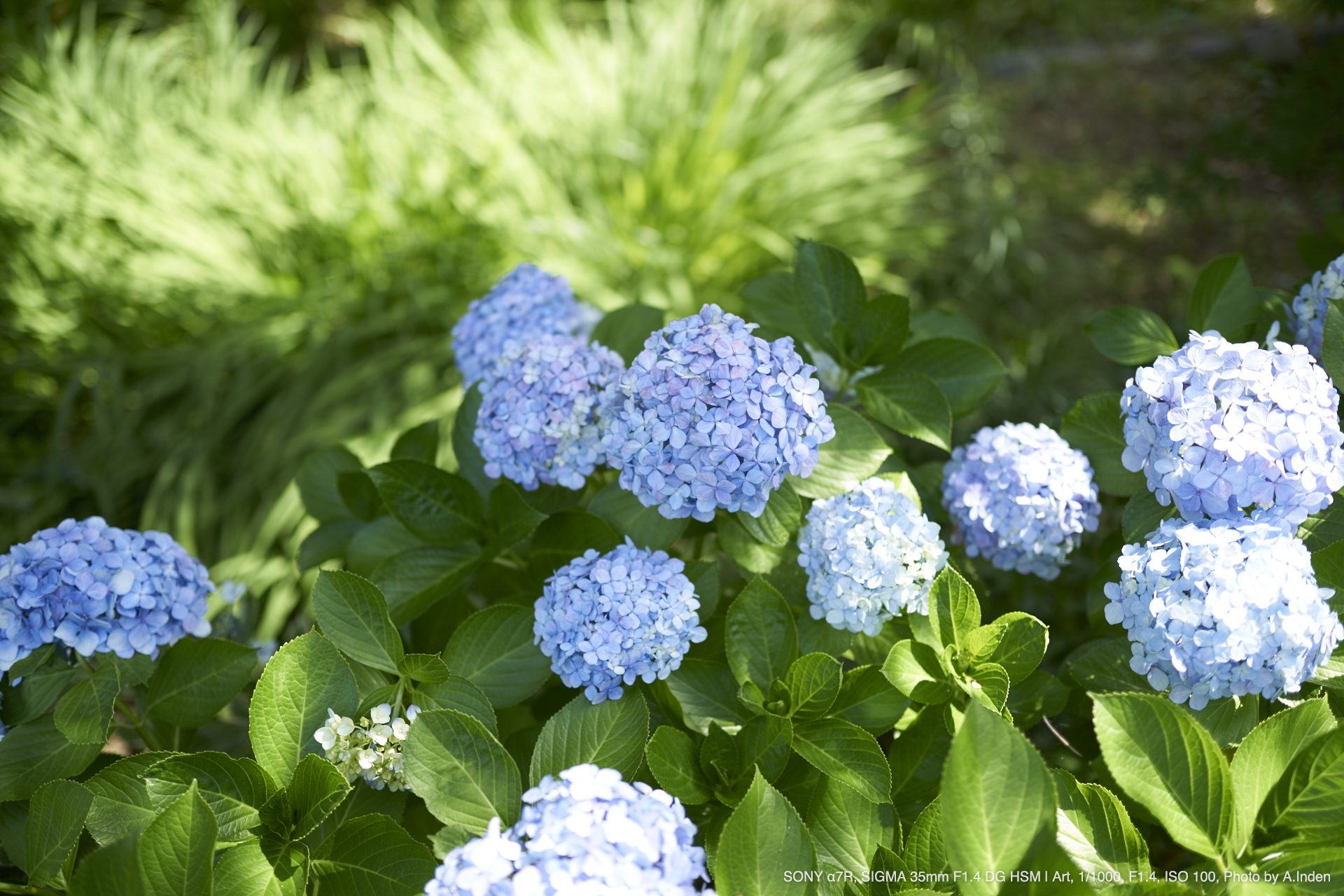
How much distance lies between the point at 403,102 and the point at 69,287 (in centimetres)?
134

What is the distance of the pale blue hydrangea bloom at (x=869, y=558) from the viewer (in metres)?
0.86

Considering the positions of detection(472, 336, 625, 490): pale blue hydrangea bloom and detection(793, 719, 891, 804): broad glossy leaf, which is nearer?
detection(793, 719, 891, 804): broad glossy leaf

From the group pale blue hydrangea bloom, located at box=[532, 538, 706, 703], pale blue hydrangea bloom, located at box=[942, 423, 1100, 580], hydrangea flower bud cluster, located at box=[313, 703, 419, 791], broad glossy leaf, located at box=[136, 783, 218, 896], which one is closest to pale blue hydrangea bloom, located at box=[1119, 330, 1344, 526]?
pale blue hydrangea bloom, located at box=[942, 423, 1100, 580]

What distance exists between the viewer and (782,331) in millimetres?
1141

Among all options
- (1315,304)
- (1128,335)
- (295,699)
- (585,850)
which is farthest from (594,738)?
(1315,304)

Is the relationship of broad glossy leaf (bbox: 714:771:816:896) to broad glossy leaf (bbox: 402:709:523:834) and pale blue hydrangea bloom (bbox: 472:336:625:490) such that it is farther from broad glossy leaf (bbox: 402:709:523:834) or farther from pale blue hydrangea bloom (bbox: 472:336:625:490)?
pale blue hydrangea bloom (bbox: 472:336:625:490)

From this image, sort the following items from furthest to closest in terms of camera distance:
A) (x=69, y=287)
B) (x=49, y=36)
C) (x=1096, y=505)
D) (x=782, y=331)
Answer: (x=49, y=36) < (x=69, y=287) < (x=782, y=331) < (x=1096, y=505)

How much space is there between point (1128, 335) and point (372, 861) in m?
1.03

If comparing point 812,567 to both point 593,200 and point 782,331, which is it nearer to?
point 782,331

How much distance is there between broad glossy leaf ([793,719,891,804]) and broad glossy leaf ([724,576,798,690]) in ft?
0.26

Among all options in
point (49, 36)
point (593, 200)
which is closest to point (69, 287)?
point (49, 36)

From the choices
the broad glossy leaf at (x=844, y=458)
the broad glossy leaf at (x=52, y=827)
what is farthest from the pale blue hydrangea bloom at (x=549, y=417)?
the broad glossy leaf at (x=52, y=827)

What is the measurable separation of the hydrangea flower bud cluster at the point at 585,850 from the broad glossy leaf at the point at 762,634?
21cm

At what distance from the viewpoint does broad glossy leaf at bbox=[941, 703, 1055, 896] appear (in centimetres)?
65
